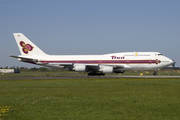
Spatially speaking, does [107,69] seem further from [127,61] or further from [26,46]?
[26,46]

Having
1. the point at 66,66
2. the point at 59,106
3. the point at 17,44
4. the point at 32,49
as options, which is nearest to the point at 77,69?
the point at 66,66

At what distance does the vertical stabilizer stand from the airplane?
2.32 ft

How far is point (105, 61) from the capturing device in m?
45.9

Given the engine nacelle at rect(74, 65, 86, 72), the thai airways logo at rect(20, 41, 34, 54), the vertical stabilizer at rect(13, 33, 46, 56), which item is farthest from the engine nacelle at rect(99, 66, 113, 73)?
the thai airways logo at rect(20, 41, 34, 54)

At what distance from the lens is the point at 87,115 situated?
925 centimetres

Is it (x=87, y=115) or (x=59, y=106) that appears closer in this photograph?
(x=87, y=115)

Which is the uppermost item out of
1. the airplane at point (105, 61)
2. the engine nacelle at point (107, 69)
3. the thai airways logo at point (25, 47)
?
the thai airways logo at point (25, 47)

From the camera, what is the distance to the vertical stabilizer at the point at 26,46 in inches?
1944

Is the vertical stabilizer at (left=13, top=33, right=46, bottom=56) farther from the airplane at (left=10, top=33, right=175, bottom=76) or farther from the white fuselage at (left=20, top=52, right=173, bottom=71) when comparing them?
the white fuselage at (left=20, top=52, right=173, bottom=71)

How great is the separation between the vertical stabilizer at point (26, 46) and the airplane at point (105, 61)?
71 cm

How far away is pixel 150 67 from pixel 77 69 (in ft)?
49.9

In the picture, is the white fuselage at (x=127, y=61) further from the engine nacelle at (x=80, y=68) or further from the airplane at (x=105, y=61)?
the engine nacelle at (x=80, y=68)

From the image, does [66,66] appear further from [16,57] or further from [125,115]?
[125,115]

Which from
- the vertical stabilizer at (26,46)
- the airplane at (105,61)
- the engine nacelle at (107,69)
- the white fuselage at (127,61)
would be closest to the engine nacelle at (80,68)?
the airplane at (105,61)
